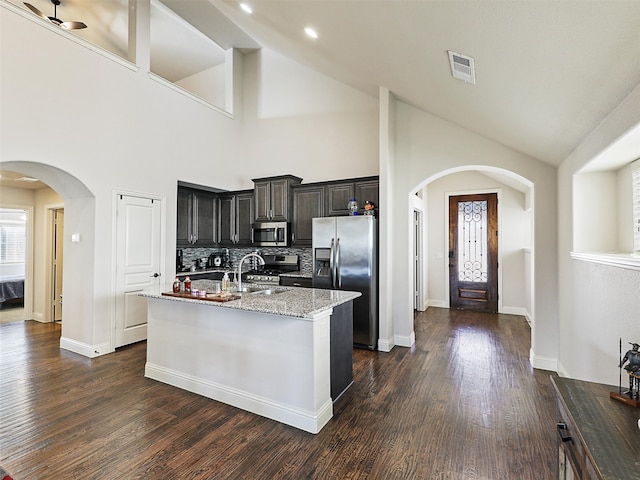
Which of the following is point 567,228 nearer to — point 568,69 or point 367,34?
point 568,69

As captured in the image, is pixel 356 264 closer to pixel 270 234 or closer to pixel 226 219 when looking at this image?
pixel 270 234

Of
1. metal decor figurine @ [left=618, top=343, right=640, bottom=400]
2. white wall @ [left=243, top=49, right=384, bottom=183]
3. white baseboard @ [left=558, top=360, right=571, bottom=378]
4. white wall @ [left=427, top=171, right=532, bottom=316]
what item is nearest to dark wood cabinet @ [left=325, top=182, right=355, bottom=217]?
white wall @ [left=243, top=49, right=384, bottom=183]

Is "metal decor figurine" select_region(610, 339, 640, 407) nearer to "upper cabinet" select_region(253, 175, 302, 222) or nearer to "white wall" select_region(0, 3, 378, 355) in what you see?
"white wall" select_region(0, 3, 378, 355)

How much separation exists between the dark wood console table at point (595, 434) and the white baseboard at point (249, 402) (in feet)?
5.19

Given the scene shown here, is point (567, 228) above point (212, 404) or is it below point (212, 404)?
above

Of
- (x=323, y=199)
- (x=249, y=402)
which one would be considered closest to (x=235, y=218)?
(x=323, y=199)

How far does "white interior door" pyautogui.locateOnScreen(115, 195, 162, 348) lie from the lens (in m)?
4.44

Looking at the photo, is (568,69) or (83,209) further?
(83,209)

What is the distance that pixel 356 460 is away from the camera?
6.93ft

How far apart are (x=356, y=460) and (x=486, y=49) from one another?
108 inches

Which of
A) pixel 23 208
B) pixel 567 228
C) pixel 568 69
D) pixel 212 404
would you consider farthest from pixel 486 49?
pixel 23 208

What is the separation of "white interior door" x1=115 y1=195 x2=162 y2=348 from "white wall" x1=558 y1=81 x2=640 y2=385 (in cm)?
505

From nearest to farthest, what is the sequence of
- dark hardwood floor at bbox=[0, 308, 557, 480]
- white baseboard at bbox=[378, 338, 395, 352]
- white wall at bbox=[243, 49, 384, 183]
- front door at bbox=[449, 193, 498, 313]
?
dark hardwood floor at bbox=[0, 308, 557, 480] < white baseboard at bbox=[378, 338, 395, 352] < white wall at bbox=[243, 49, 384, 183] < front door at bbox=[449, 193, 498, 313]

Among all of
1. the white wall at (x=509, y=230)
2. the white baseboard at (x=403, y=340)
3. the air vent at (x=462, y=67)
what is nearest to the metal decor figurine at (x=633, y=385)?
the air vent at (x=462, y=67)
